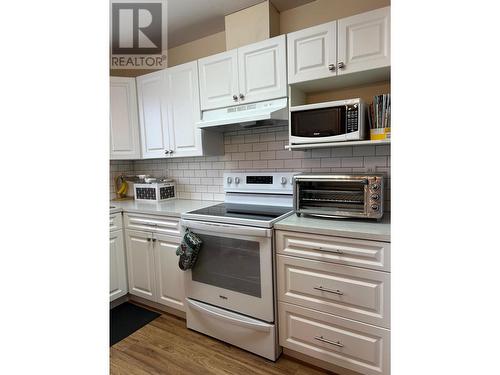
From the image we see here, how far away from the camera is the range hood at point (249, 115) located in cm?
192

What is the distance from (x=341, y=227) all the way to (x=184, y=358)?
1.35m

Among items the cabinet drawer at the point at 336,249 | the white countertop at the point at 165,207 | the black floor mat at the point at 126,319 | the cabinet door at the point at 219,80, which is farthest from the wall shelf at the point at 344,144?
the black floor mat at the point at 126,319

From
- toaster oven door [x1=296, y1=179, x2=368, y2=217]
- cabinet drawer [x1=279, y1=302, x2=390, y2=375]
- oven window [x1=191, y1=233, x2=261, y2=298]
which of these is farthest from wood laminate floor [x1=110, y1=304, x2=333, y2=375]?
toaster oven door [x1=296, y1=179, x2=368, y2=217]

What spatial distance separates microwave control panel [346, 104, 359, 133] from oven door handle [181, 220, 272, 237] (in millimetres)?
782

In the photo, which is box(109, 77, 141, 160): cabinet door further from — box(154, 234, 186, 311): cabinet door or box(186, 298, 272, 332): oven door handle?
box(186, 298, 272, 332): oven door handle

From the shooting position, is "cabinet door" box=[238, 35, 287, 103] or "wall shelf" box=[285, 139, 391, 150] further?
"cabinet door" box=[238, 35, 287, 103]

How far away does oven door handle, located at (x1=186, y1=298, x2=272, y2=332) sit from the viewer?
1.80 m

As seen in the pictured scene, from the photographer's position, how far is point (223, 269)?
76.7 inches
